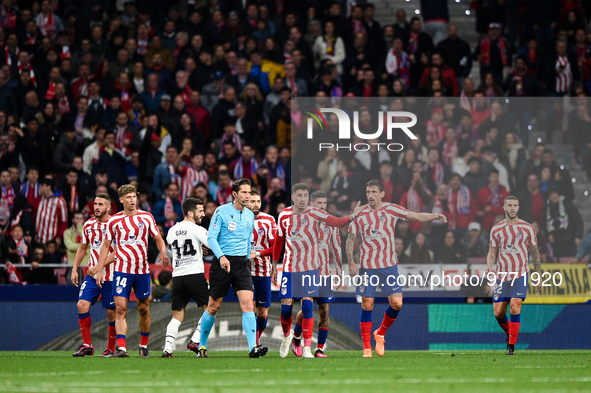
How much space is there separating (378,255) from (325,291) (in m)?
0.81

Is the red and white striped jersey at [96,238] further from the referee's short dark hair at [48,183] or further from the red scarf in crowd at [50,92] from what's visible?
the red scarf in crowd at [50,92]

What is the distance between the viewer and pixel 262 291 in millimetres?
11234

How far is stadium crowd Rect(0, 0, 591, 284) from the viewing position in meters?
12.6

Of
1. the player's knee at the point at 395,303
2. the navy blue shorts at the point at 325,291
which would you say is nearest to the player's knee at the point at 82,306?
the navy blue shorts at the point at 325,291

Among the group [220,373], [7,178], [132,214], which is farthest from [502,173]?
[7,178]

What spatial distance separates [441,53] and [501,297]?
25.1 ft

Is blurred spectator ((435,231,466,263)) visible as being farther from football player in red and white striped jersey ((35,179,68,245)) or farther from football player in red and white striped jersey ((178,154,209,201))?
football player in red and white striped jersey ((35,179,68,245))

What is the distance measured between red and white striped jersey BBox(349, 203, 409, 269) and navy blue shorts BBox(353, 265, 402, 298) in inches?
2.5

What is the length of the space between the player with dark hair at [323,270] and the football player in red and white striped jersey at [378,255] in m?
0.26

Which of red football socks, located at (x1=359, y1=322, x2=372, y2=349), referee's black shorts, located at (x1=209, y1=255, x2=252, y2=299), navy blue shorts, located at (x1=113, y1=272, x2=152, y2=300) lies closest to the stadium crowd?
red football socks, located at (x1=359, y1=322, x2=372, y2=349)

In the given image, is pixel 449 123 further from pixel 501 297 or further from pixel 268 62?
pixel 268 62

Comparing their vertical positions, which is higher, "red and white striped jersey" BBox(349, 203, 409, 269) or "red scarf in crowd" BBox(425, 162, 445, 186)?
"red scarf in crowd" BBox(425, 162, 445, 186)

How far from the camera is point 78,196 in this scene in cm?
1548

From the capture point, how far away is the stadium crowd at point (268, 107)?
12.6 meters
